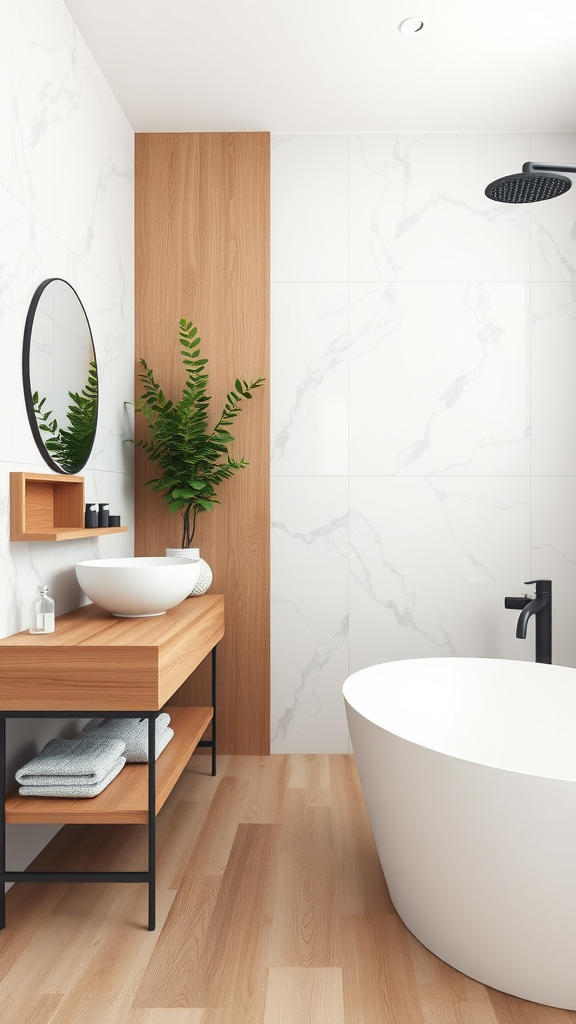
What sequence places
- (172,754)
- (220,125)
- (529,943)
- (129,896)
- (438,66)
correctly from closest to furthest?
(529,943), (129,896), (172,754), (438,66), (220,125)

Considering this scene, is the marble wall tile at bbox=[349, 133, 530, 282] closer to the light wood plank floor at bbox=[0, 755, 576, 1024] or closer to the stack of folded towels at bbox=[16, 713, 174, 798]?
the stack of folded towels at bbox=[16, 713, 174, 798]

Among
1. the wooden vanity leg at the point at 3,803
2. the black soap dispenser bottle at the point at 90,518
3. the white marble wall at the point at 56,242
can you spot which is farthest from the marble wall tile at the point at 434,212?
the wooden vanity leg at the point at 3,803

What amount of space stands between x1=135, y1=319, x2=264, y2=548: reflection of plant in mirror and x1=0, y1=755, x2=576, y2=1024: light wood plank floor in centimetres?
127

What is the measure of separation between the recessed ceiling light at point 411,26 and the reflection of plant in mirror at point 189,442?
1346 mm

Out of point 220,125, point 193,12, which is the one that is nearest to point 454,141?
point 220,125

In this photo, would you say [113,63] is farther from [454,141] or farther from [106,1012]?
[106,1012]

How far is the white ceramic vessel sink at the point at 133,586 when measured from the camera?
7.24 feet

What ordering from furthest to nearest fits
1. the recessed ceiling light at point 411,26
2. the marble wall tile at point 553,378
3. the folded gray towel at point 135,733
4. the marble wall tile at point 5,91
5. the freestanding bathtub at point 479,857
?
1. the marble wall tile at point 553,378
2. the recessed ceiling light at point 411,26
3. the folded gray towel at point 135,733
4. the marble wall tile at point 5,91
5. the freestanding bathtub at point 479,857

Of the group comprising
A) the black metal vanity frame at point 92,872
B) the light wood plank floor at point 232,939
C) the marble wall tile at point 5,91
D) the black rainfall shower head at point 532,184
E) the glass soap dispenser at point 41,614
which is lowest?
the light wood plank floor at point 232,939

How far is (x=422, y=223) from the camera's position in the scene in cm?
342

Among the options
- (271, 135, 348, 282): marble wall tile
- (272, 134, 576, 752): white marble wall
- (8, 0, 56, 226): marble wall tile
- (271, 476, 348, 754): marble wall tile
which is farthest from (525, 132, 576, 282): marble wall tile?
(8, 0, 56, 226): marble wall tile

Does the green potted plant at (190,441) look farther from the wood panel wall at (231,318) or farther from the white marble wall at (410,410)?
the white marble wall at (410,410)

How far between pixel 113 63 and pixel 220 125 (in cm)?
61

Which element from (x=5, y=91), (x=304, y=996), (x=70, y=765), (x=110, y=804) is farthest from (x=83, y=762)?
(x=5, y=91)
